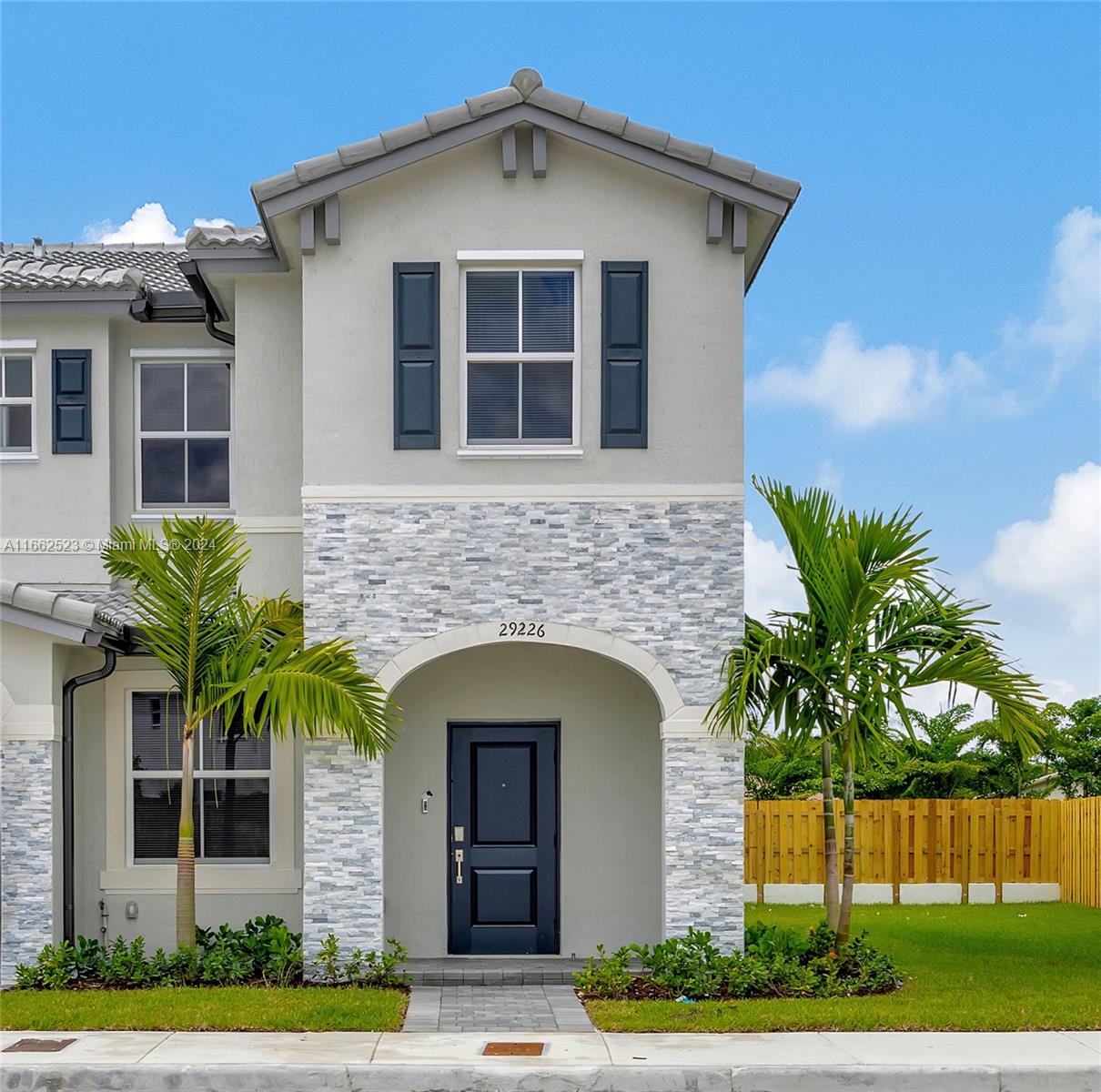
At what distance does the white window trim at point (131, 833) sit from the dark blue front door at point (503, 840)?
5.39 feet

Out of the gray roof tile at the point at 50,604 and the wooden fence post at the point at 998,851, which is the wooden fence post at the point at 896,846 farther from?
the gray roof tile at the point at 50,604

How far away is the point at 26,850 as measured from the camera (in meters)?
13.0

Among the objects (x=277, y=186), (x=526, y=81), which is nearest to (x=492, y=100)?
(x=526, y=81)

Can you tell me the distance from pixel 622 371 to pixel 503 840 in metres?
4.84

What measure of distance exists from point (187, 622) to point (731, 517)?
16.5ft

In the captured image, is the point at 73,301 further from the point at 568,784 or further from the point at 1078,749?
the point at 1078,749

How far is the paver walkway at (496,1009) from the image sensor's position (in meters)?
11.2

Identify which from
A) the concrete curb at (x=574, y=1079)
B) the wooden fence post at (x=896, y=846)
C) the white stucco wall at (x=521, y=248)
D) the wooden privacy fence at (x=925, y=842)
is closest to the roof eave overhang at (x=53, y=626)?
the white stucco wall at (x=521, y=248)

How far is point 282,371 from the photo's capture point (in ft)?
47.5

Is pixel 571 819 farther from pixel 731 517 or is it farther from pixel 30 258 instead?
pixel 30 258

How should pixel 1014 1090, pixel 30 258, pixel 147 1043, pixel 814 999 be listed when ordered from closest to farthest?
1. pixel 1014 1090
2. pixel 147 1043
3. pixel 814 999
4. pixel 30 258

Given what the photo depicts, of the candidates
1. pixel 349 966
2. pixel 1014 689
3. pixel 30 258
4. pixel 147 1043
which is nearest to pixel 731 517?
pixel 1014 689

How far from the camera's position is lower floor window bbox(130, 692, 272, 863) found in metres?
14.3

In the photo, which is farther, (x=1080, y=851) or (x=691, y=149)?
(x=1080, y=851)
